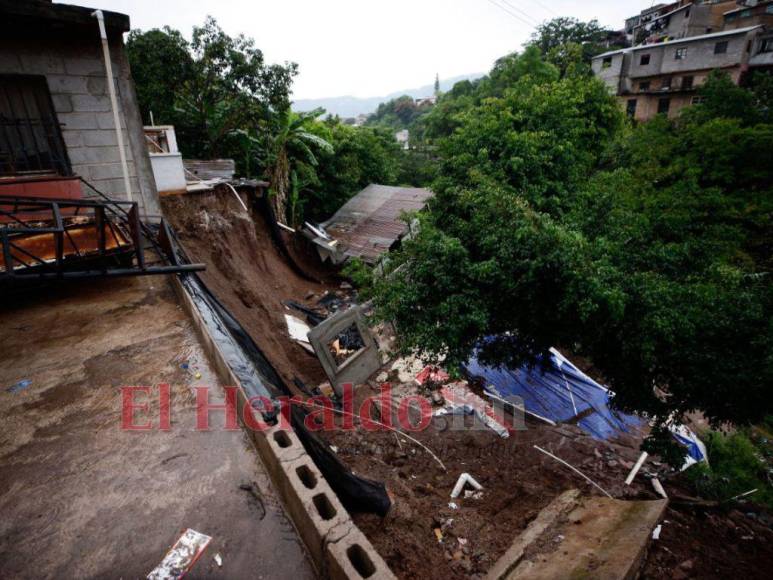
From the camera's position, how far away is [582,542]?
4.54 meters

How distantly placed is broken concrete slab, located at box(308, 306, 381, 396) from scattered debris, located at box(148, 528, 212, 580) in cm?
587

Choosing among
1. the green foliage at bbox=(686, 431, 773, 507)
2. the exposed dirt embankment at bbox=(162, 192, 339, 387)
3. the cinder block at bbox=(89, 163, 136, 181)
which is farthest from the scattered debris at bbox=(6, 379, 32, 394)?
the green foliage at bbox=(686, 431, 773, 507)

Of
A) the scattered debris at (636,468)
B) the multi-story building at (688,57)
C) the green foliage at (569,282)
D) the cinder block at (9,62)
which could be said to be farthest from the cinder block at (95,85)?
the multi-story building at (688,57)

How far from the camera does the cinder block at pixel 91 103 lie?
6863 millimetres

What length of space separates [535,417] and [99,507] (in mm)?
8300

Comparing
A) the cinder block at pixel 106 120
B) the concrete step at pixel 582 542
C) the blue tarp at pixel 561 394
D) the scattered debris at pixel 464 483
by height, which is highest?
the cinder block at pixel 106 120

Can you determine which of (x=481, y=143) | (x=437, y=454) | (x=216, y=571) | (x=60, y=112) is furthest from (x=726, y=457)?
(x=60, y=112)

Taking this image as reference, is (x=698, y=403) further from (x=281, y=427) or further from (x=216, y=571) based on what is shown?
(x=216, y=571)

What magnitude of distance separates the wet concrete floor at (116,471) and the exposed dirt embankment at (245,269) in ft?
12.9

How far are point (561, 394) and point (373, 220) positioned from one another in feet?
33.5

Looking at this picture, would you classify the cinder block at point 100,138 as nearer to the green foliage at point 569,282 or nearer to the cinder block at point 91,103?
the cinder block at point 91,103

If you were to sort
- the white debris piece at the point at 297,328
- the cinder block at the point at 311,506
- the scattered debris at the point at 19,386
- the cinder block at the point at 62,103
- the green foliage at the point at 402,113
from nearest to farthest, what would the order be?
1. the cinder block at the point at 311,506
2. the scattered debris at the point at 19,386
3. the cinder block at the point at 62,103
4. the white debris piece at the point at 297,328
5. the green foliage at the point at 402,113

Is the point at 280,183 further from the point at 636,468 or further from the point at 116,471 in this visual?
the point at 636,468

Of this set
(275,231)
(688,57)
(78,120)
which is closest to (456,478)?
(78,120)
